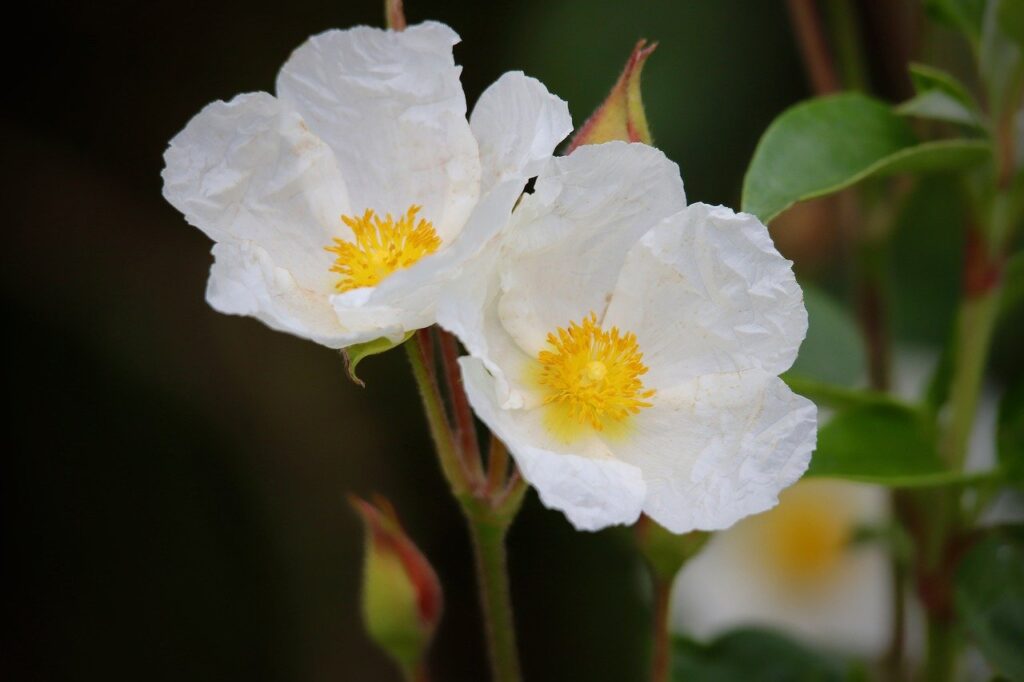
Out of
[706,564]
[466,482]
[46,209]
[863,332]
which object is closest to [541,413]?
[466,482]

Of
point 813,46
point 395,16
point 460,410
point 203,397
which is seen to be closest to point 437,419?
point 460,410

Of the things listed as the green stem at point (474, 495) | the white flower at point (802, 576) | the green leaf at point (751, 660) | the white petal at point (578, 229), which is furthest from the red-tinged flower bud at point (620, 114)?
the white flower at point (802, 576)

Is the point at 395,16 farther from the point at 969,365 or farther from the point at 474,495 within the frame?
the point at 969,365

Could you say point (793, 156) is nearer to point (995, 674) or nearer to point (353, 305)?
point (353, 305)

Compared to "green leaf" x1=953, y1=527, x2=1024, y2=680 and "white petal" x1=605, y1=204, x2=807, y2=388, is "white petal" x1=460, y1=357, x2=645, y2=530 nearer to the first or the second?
"white petal" x1=605, y1=204, x2=807, y2=388

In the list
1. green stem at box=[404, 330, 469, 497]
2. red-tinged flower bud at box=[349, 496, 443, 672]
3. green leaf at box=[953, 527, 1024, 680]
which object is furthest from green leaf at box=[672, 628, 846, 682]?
green stem at box=[404, 330, 469, 497]

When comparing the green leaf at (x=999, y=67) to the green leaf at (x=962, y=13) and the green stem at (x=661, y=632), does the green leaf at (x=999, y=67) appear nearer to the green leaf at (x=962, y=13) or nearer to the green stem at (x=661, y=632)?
the green leaf at (x=962, y=13)

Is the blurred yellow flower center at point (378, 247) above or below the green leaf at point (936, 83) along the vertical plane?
below
